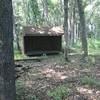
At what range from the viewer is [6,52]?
5.74m

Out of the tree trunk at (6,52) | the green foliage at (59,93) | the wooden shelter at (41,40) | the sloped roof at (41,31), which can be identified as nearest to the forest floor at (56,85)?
the green foliage at (59,93)

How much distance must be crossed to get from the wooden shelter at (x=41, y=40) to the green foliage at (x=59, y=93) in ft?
42.3

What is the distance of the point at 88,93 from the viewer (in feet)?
26.6

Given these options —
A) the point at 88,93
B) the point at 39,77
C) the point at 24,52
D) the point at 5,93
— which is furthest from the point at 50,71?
the point at 24,52

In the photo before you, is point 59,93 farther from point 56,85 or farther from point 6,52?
point 6,52

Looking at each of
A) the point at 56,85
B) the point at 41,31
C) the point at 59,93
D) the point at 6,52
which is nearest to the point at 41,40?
the point at 41,31

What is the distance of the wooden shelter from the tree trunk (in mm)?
14968

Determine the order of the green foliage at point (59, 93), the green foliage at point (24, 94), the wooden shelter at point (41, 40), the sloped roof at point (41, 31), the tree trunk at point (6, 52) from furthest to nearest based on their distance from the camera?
the wooden shelter at point (41, 40), the sloped roof at point (41, 31), the green foliage at point (59, 93), the green foliage at point (24, 94), the tree trunk at point (6, 52)

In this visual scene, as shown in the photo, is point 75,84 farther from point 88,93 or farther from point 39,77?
point 39,77

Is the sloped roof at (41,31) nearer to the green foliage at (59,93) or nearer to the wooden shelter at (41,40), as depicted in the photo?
the wooden shelter at (41,40)

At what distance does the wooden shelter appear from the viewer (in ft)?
69.6

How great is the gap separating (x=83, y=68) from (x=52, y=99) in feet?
17.1

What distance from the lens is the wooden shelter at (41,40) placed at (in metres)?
21.2

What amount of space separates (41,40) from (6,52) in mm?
16555
